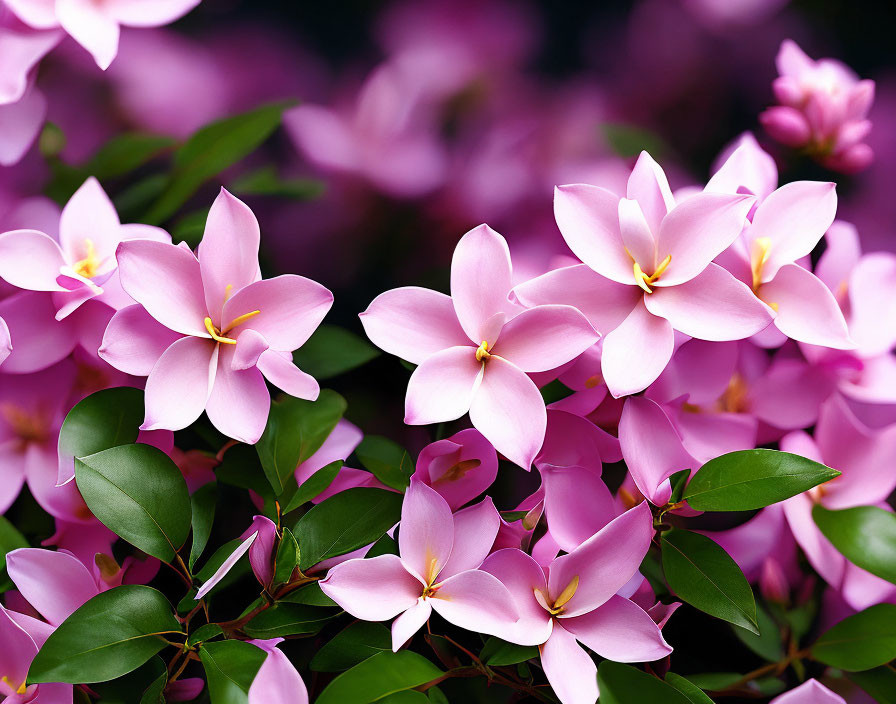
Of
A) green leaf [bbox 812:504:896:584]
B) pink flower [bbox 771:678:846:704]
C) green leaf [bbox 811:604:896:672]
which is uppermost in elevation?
green leaf [bbox 812:504:896:584]

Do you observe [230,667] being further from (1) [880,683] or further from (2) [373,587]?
(1) [880,683]

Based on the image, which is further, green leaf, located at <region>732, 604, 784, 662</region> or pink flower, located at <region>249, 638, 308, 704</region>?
green leaf, located at <region>732, 604, 784, 662</region>

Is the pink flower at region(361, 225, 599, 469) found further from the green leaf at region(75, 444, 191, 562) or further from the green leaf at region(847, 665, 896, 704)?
the green leaf at region(847, 665, 896, 704)

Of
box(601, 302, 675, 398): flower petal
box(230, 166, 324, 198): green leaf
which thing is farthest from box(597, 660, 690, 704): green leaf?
box(230, 166, 324, 198): green leaf

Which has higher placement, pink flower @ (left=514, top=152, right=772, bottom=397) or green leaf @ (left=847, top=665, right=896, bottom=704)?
pink flower @ (left=514, top=152, right=772, bottom=397)

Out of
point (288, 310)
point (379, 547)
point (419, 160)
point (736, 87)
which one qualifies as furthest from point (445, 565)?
point (736, 87)

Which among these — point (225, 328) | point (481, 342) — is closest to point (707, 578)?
point (481, 342)
